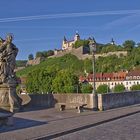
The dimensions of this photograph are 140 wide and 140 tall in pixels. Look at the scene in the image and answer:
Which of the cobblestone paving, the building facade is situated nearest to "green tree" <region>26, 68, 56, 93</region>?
the building facade

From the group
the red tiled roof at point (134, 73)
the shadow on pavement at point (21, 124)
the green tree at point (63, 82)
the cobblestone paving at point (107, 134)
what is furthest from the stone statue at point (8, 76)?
the red tiled roof at point (134, 73)

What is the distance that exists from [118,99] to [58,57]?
169 meters

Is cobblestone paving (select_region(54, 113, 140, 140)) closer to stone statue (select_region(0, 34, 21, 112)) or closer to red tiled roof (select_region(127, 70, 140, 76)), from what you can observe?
stone statue (select_region(0, 34, 21, 112))

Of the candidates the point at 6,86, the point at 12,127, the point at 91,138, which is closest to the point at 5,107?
the point at 6,86

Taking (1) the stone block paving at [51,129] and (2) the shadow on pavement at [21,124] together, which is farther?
(2) the shadow on pavement at [21,124]

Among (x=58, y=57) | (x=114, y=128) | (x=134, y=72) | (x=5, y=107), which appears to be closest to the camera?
(x=114, y=128)

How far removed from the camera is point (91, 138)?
13406 millimetres

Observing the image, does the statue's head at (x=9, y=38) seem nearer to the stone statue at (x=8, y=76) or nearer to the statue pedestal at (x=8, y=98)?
the stone statue at (x=8, y=76)

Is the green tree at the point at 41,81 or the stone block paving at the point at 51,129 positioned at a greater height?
the green tree at the point at 41,81

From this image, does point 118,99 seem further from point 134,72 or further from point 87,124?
point 134,72

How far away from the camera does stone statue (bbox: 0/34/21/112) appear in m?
22.0

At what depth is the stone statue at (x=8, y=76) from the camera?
72.0 ft

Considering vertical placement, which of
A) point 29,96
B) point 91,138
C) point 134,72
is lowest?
point 91,138

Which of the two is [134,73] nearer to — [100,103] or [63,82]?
[63,82]
